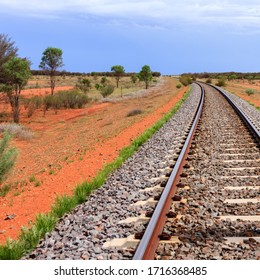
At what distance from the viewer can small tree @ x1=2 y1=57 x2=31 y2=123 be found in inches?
1154

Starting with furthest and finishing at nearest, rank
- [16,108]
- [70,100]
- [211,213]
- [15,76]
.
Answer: [70,100] < [16,108] < [15,76] < [211,213]

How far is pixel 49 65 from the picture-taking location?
153 feet

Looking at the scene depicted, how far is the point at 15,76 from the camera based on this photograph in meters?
29.8

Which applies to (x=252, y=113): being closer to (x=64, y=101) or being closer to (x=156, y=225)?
(x=156, y=225)

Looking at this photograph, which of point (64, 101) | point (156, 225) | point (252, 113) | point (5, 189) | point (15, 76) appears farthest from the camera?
point (64, 101)

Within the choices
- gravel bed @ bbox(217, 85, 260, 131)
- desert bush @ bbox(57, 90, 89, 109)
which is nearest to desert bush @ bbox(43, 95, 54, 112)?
desert bush @ bbox(57, 90, 89, 109)

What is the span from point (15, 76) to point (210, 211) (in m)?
26.6

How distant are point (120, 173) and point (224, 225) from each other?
137 inches

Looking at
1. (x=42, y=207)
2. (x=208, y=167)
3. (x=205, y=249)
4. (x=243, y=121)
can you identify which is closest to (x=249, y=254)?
(x=205, y=249)

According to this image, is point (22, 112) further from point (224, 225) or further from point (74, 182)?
point (224, 225)

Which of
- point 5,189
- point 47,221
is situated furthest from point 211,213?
point 5,189

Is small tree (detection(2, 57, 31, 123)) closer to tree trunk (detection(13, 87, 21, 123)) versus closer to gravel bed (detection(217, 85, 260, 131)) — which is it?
tree trunk (detection(13, 87, 21, 123))

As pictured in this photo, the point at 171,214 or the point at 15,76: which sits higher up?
the point at 15,76

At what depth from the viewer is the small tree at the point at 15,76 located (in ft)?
96.2
